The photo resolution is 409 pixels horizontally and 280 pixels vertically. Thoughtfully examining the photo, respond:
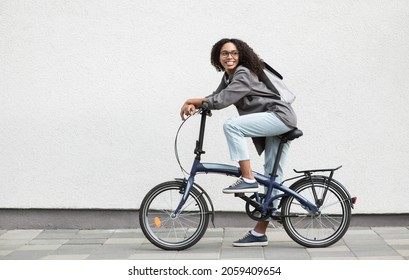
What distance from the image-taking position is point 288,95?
25.0ft

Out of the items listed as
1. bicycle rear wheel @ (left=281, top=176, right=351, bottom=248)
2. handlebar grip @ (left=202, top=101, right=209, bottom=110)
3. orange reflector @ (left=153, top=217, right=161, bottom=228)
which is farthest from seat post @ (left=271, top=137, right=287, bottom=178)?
orange reflector @ (left=153, top=217, right=161, bottom=228)

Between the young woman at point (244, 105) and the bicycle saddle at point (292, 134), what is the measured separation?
0.06m

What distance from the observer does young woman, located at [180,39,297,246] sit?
748cm

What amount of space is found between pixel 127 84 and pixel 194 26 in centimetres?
89

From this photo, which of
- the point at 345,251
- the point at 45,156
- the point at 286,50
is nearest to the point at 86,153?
the point at 45,156

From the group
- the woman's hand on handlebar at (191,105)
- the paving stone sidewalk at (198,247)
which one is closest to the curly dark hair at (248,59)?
the woman's hand on handlebar at (191,105)

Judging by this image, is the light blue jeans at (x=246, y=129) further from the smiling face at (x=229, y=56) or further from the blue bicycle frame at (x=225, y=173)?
the smiling face at (x=229, y=56)

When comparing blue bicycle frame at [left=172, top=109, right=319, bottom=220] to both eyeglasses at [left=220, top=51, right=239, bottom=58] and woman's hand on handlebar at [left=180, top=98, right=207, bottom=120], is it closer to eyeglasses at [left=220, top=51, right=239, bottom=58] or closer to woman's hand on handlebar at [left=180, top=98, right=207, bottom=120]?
woman's hand on handlebar at [left=180, top=98, right=207, bottom=120]

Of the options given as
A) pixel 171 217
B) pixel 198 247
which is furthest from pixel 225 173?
pixel 198 247

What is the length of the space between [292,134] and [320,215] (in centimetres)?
77

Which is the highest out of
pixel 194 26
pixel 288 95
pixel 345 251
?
Answer: pixel 194 26

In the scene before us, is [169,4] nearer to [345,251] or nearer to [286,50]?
[286,50]

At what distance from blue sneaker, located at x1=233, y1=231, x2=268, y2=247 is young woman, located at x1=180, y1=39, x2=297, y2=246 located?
595mm

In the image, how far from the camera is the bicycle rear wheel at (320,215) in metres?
7.71
